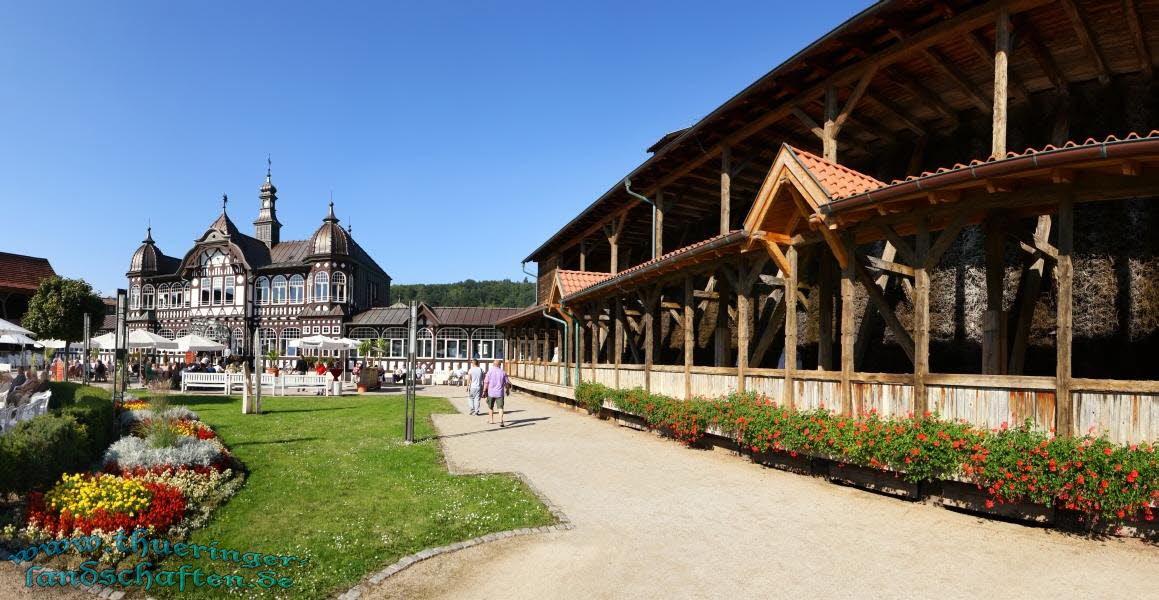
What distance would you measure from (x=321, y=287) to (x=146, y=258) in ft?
55.2

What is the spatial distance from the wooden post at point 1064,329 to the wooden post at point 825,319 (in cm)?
382

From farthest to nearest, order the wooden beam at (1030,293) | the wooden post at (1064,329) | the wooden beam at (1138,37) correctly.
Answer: the wooden beam at (1030,293)
the wooden beam at (1138,37)
the wooden post at (1064,329)

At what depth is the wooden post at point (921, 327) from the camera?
7.73m

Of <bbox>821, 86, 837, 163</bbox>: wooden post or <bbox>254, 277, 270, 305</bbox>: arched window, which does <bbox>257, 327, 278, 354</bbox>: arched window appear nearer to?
<bbox>254, 277, 270, 305</bbox>: arched window

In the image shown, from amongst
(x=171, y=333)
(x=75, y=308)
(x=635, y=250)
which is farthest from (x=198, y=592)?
(x=171, y=333)

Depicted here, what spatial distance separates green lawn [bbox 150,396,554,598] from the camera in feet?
18.7

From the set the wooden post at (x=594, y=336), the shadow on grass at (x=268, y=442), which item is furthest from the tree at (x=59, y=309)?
the wooden post at (x=594, y=336)

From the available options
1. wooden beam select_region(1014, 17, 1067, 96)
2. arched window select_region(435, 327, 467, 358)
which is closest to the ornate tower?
arched window select_region(435, 327, 467, 358)

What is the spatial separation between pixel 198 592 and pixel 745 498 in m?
5.51

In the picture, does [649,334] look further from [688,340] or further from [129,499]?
[129,499]

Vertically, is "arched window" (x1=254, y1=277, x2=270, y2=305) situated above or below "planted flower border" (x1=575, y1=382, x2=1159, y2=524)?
above

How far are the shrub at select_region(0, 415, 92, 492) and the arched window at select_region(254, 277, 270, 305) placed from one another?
4090cm

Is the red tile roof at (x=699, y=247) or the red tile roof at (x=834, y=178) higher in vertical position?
the red tile roof at (x=834, y=178)

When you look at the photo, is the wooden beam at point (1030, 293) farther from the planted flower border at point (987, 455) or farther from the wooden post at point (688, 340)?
the wooden post at point (688, 340)
